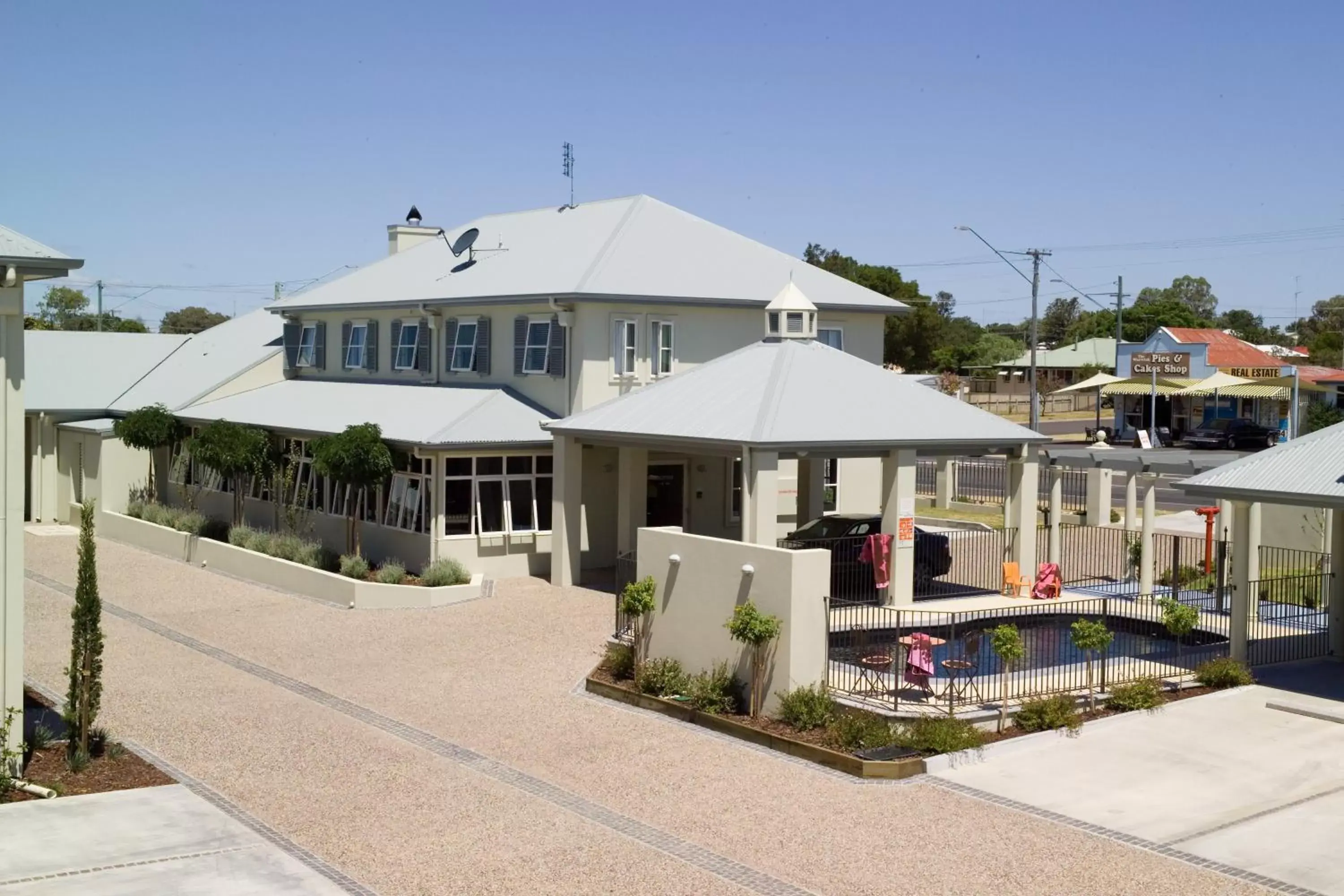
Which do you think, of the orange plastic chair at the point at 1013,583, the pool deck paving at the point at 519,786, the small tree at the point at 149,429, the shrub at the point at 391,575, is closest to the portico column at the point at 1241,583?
the pool deck paving at the point at 519,786

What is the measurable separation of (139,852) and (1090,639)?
10685 millimetres

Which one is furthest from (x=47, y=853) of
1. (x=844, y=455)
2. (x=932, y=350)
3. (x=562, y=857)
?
(x=932, y=350)

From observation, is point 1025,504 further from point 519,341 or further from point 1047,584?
point 519,341

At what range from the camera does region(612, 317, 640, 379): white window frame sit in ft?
95.1

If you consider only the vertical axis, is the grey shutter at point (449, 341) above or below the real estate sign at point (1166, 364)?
below

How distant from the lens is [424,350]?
109 feet

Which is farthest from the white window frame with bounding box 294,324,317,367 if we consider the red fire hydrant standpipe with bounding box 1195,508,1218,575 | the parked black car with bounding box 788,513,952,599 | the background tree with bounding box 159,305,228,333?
the background tree with bounding box 159,305,228,333

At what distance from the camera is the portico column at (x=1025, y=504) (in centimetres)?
2503

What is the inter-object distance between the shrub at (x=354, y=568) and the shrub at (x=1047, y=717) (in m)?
14.3

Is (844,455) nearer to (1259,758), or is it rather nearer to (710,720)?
(710,720)

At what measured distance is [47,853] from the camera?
11859 mm

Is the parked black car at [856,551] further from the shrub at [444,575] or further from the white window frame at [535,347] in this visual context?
the white window frame at [535,347]

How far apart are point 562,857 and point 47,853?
14.1ft

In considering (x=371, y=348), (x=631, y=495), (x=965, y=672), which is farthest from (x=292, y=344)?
(x=965, y=672)
